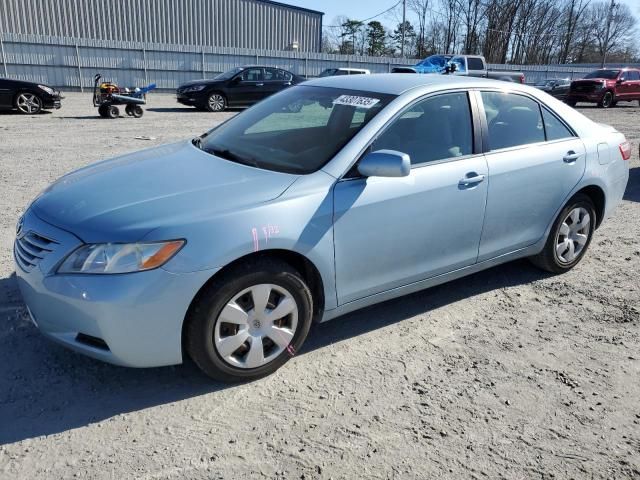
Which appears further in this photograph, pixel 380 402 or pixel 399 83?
pixel 399 83

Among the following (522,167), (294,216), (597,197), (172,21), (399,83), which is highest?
(172,21)

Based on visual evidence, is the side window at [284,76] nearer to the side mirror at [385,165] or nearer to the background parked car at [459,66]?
the background parked car at [459,66]

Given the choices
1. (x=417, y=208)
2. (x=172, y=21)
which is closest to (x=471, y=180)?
(x=417, y=208)

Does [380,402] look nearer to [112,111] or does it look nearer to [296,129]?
[296,129]

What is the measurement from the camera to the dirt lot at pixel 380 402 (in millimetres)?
2496

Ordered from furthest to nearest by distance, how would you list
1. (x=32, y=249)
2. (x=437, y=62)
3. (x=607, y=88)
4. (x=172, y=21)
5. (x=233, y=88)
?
(x=172, y=21)
(x=437, y=62)
(x=607, y=88)
(x=233, y=88)
(x=32, y=249)

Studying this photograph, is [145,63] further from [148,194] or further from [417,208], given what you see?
[417,208]

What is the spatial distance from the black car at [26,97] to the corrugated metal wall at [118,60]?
1060 cm

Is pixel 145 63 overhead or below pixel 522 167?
overhead

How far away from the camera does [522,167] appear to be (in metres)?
4.00

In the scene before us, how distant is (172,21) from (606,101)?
79.1ft

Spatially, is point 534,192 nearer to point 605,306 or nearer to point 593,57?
point 605,306

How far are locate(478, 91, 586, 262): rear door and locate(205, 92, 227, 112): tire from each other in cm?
1506

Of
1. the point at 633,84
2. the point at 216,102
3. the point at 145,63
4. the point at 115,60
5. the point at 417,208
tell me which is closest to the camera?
the point at 417,208
